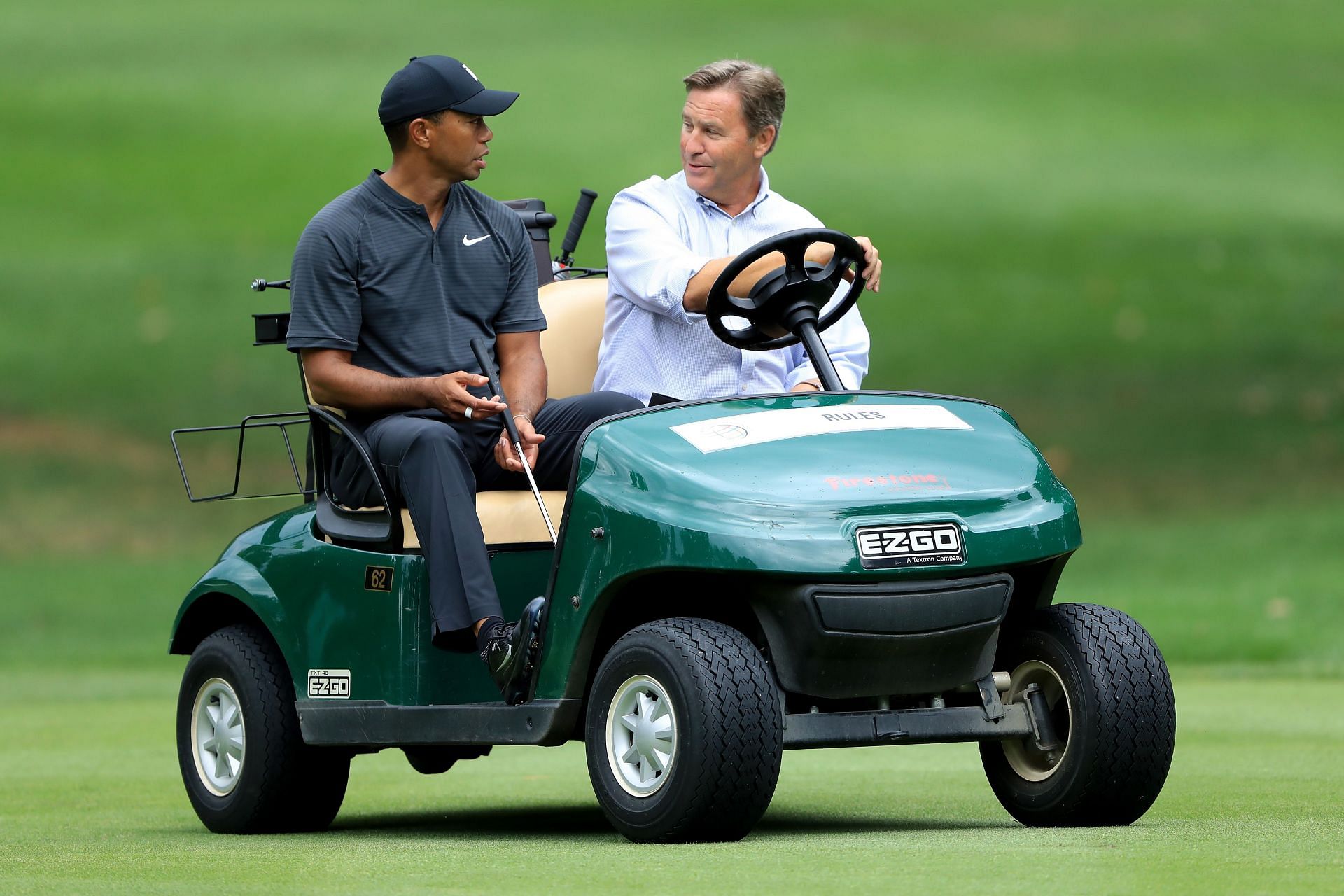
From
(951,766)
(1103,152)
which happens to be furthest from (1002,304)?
(951,766)

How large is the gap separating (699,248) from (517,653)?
4.64 feet

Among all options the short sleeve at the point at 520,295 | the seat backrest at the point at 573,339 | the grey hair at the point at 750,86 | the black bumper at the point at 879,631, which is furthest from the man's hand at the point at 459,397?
the grey hair at the point at 750,86

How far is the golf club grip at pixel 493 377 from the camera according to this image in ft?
19.4

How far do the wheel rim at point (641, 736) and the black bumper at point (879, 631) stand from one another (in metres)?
0.28

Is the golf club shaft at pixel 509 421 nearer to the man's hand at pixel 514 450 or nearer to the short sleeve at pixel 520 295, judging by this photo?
the man's hand at pixel 514 450

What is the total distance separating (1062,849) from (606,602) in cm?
117

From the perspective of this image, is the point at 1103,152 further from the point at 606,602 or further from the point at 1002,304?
the point at 606,602

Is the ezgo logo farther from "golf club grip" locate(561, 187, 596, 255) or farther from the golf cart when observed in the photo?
"golf club grip" locate(561, 187, 596, 255)

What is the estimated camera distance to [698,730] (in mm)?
5070

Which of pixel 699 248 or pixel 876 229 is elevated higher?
pixel 699 248

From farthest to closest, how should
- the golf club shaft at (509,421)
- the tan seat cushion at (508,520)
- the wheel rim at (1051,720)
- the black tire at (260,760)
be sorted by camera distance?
1. the black tire at (260,760)
2. the tan seat cushion at (508,520)
3. the golf club shaft at (509,421)
4. the wheel rim at (1051,720)

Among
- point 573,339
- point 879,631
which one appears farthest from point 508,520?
point 879,631

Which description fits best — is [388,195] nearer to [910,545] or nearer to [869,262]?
[869,262]

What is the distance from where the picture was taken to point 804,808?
6652 mm
